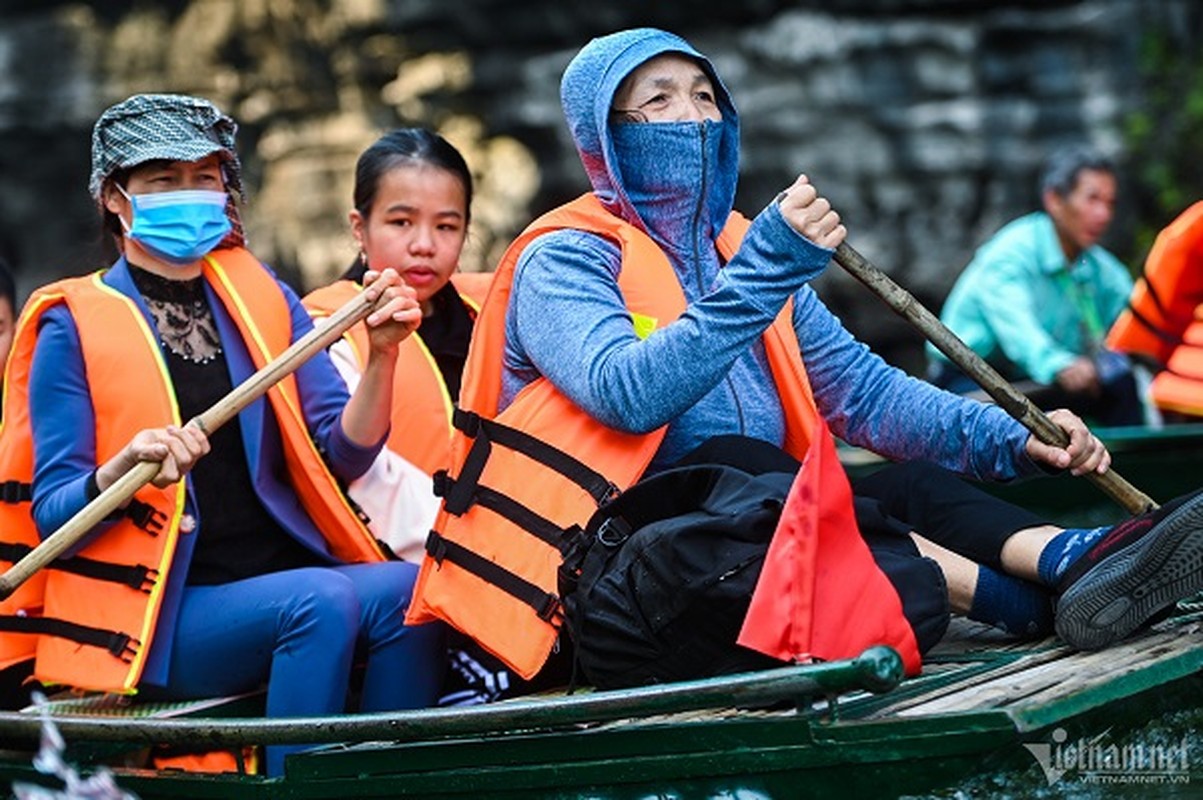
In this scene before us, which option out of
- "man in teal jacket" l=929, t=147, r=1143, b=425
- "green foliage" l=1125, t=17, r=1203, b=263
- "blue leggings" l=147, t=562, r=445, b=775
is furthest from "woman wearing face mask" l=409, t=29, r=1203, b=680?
"green foliage" l=1125, t=17, r=1203, b=263

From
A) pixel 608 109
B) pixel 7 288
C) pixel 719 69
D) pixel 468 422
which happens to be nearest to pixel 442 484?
pixel 468 422

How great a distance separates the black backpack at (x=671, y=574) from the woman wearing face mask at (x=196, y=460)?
58 cm

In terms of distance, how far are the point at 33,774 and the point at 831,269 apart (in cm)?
741

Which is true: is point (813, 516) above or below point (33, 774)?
above

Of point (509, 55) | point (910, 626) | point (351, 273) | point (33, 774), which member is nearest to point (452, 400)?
point (351, 273)

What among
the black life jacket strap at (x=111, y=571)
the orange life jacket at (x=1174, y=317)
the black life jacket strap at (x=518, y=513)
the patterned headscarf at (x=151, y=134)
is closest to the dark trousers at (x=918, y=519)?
the black life jacket strap at (x=518, y=513)

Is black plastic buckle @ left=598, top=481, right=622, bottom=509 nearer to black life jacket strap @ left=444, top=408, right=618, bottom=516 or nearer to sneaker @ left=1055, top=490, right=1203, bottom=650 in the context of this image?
black life jacket strap @ left=444, top=408, right=618, bottom=516

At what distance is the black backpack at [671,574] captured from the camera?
9.36ft

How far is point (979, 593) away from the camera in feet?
10.7

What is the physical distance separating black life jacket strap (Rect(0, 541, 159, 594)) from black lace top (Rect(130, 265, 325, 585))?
0.15 meters

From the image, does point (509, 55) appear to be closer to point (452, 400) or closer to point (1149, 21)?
point (1149, 21)

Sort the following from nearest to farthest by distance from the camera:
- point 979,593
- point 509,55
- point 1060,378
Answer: point 979,593 < point 1060,378 < point 509,55

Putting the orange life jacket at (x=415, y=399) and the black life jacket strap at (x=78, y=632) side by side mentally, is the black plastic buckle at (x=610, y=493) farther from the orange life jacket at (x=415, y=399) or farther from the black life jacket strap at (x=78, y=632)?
the orange life jacket at (x=415, y=399)

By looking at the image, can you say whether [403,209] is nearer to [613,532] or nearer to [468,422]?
[468,422]
